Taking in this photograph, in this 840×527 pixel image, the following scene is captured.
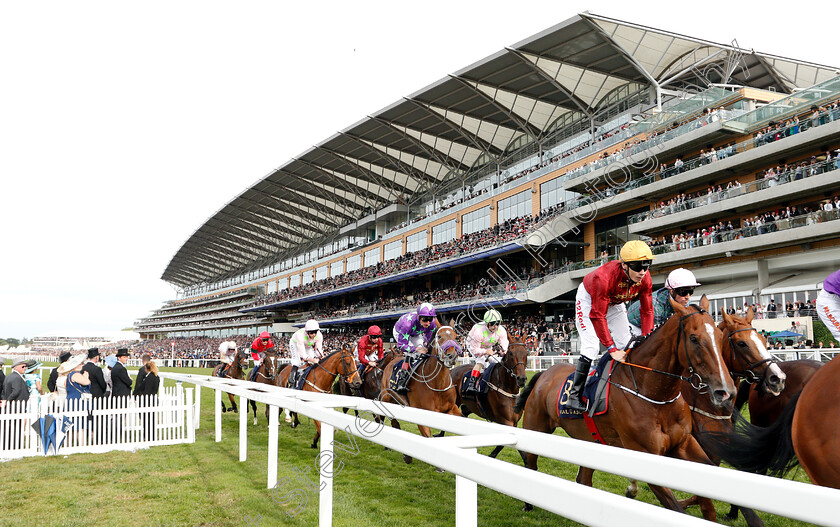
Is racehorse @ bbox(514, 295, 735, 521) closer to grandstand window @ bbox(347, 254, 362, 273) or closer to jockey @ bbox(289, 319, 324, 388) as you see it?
jockey @ bbox(289, 319, 324, 388)

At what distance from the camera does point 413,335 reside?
8062 millimetres

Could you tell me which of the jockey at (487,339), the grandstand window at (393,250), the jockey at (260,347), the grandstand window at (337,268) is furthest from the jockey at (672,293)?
the grandstand window at (337,268)

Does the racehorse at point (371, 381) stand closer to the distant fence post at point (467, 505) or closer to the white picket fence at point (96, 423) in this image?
the white picket fence at point (96, 423)

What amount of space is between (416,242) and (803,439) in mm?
40382

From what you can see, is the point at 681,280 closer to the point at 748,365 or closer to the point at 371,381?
the point at 748,365

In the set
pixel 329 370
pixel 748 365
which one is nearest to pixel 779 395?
pixel 748 365

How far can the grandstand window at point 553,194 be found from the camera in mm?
29844

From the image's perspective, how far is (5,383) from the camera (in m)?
8.04

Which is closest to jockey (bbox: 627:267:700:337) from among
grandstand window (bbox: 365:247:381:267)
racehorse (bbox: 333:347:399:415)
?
racehorse (bbox: 333:347:399:415)

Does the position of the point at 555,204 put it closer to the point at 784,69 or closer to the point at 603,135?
the point at 603,135

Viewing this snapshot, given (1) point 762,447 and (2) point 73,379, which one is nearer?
(1) point 762,447

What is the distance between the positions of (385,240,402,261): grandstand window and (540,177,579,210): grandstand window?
637 inches

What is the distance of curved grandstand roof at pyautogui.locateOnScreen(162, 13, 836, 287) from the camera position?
2670 centimetres

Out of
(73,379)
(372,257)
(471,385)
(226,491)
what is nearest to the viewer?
(226,491)
